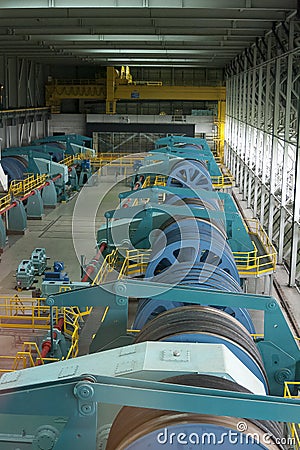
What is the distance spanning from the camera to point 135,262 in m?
14.6

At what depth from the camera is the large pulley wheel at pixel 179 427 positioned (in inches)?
152

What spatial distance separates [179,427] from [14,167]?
2467cm

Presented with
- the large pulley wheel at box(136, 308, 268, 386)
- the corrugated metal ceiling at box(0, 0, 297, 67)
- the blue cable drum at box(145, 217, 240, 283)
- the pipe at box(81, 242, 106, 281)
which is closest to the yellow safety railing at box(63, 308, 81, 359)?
the pipe at box(81, 242, 106, 281)

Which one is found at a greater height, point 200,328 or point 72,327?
point 200,328

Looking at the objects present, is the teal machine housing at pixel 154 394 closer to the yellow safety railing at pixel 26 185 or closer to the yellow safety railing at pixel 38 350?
the yellow safety railing at pixel 38 350

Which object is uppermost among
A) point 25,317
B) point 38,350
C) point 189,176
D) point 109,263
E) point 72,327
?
point 189,176

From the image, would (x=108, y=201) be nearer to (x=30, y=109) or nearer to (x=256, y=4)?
(x=30, y=109)

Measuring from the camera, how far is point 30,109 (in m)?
39.8

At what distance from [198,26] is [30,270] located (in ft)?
35.6

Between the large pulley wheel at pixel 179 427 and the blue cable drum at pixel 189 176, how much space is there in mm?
15470

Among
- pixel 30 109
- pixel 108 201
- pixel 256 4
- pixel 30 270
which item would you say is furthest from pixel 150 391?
pixel 30 109

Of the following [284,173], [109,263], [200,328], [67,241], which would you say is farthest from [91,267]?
[200,328]

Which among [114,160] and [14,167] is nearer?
[14,167]

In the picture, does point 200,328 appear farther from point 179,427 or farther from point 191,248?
point 191,248
